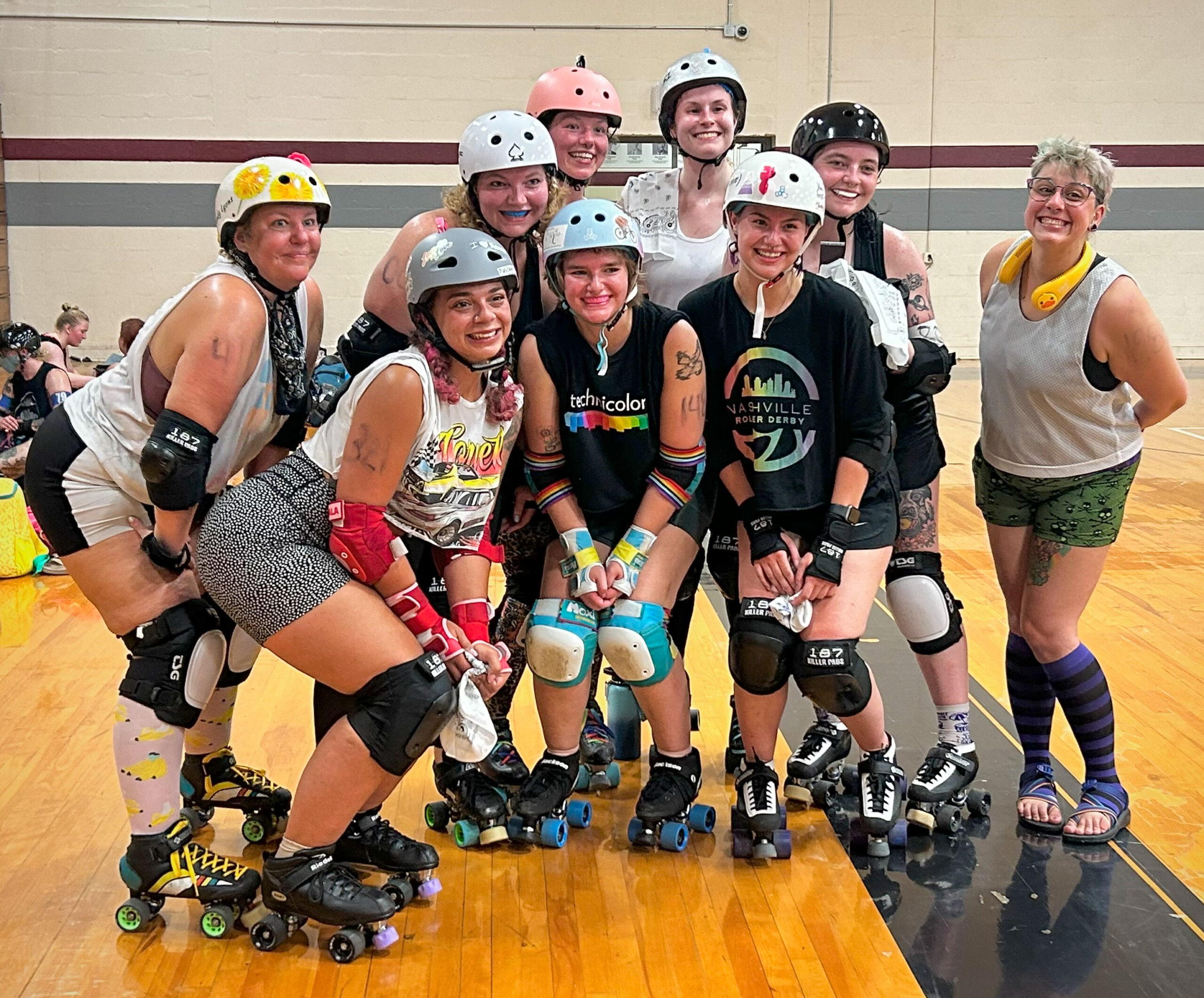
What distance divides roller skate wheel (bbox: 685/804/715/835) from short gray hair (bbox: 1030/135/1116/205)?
69.1 inches

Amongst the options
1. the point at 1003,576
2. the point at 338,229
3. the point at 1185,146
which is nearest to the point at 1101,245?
the point at 1185,146

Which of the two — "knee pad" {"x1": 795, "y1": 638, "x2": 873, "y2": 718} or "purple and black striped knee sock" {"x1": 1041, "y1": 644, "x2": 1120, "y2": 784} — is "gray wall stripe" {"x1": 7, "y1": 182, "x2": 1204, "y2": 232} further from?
"knee pad" {"x1": 795, "y1": 638, "x2": 873, "y2": 718}

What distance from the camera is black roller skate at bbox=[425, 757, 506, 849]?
2990 millimetres

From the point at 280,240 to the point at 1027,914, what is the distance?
217 cm

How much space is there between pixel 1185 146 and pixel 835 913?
39.7ft

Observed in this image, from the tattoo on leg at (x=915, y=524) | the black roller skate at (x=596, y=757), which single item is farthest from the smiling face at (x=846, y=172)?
the black roller skate at (x=596, y=757)

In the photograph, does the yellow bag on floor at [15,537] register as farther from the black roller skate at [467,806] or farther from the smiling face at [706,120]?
the smiling face at [706,120]

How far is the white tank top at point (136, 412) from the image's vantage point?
102 inches

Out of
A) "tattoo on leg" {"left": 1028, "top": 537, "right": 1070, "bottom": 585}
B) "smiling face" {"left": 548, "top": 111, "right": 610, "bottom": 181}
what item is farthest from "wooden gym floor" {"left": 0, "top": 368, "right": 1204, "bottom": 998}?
"smiling face" {"left": 548, "top": 111, "right": 610, "bottom": 181}

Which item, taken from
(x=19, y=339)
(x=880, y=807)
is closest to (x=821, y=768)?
(x=880, y=807)

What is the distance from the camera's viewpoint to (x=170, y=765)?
2.59 meters

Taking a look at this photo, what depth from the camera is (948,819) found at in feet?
9.80

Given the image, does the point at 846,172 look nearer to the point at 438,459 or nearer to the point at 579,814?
the point at 438,459

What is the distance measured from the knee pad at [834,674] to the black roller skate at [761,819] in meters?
0.25
